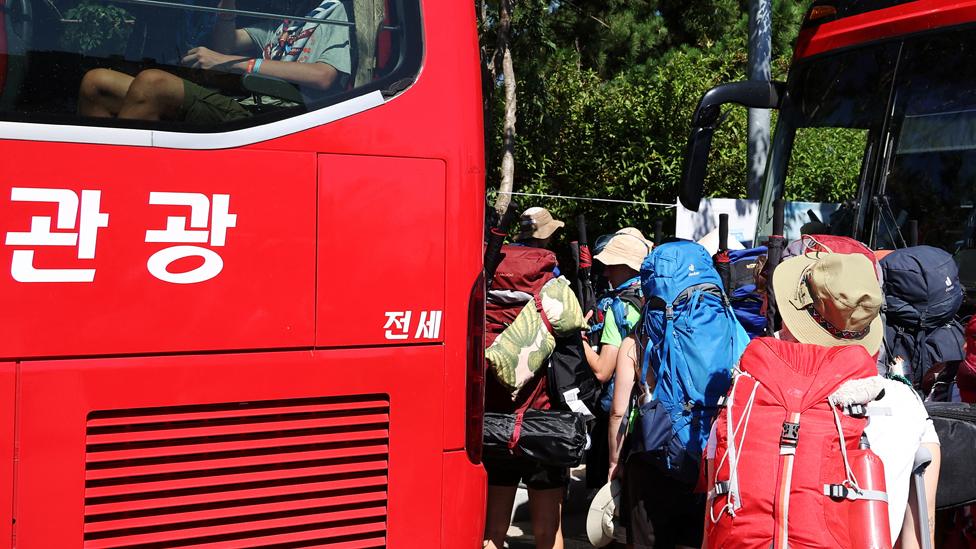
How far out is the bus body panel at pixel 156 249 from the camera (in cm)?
269

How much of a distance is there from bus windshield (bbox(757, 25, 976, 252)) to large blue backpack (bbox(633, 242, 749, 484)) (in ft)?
6.82

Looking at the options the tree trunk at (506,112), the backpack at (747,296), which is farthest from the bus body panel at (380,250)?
the tree trunk at (506,112)

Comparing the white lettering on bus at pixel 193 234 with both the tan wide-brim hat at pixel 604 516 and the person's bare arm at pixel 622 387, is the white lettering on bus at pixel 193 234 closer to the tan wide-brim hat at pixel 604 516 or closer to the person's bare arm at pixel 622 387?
the person's bare arm at pixel 622 387

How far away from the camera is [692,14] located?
17297 millimetres

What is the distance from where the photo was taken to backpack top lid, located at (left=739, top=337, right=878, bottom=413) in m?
2.82

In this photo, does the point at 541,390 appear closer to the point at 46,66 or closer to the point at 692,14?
the point at 46,66

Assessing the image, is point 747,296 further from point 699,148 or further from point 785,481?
point 785,481

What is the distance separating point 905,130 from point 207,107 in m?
4.40

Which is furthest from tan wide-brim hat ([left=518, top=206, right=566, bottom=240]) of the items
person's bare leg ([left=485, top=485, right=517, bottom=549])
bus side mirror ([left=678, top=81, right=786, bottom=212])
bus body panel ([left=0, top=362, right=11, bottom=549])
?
bus body panel ([left=0, top=362, right=11, bottom=549])

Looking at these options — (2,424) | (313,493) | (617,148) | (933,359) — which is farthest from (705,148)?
(617,148)

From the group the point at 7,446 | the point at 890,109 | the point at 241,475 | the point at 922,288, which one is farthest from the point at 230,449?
the point at 890,109

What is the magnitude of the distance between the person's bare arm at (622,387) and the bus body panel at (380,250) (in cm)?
156

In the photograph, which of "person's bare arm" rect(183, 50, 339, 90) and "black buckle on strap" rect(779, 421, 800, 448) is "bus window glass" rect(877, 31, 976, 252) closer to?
"black buckle on strap" rect(779, 421, 800, 448)

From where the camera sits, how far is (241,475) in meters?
3.00
